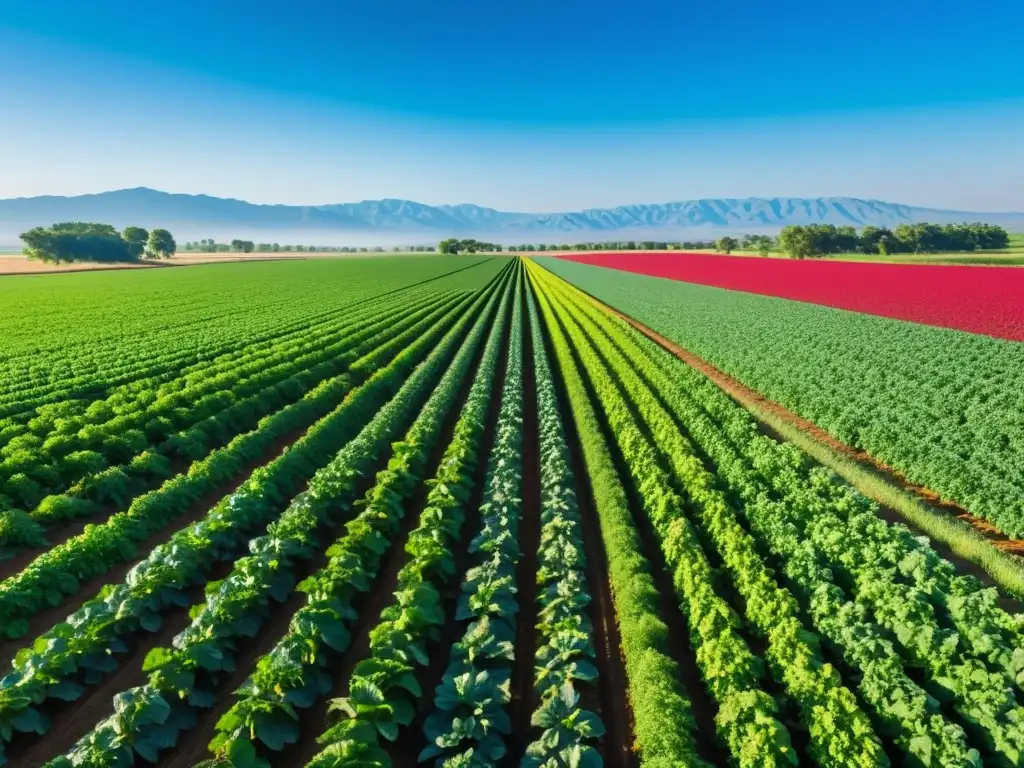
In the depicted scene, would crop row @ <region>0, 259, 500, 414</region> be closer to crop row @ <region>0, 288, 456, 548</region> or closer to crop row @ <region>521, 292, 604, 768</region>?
crop row @ <region>0, 288, 456, 548</region>

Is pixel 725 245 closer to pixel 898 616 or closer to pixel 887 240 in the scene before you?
pixel 887 240

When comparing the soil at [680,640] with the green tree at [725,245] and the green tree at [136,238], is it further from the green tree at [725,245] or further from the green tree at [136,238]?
the green tree at [136,238]

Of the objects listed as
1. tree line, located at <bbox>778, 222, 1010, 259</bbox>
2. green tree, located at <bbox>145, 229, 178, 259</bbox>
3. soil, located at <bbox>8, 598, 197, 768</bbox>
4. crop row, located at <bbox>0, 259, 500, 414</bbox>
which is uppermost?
green tree, located at <bbox>145, 229, 178, 259</bbox>

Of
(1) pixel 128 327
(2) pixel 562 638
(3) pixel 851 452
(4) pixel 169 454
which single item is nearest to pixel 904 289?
(3) pixel 851 452

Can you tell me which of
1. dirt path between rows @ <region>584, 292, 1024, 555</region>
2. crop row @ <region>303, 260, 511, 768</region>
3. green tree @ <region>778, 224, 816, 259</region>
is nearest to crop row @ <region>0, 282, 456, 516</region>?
crop row @ <region>303, 260, 511, 768</region>

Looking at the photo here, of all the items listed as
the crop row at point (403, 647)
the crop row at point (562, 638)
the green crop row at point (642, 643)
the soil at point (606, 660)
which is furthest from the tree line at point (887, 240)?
the crop row at point (403, 647)

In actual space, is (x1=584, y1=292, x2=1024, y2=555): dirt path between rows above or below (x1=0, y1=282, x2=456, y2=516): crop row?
below

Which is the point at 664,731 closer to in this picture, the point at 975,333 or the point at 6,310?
the point at 975,333
